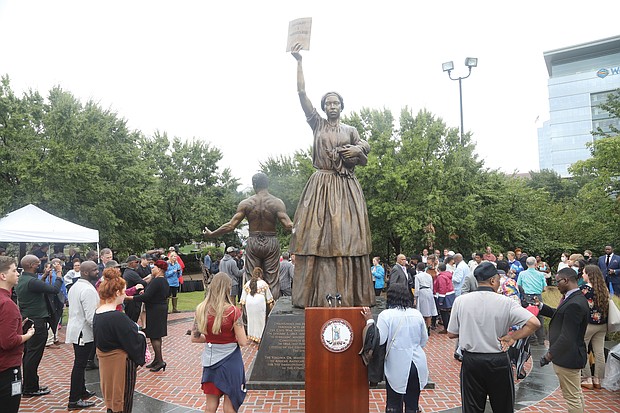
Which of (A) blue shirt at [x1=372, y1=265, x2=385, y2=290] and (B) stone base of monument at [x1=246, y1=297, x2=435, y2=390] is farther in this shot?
(A) blue shirt at [x1=372, y1=265, x2=385, y2=290]

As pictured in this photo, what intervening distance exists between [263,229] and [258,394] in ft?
14.0

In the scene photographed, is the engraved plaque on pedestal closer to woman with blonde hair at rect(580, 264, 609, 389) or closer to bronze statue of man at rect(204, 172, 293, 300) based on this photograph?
bronze statue of man at rect(204, 172, 293, 300)

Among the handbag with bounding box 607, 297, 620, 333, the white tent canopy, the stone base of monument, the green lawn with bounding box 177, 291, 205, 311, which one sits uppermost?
the white tent canopy

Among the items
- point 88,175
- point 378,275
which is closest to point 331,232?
point 378,275

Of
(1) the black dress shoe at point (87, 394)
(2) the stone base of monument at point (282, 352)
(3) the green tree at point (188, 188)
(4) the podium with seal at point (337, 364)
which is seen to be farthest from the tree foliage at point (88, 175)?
(4) the podium with seal at point (337, 364)

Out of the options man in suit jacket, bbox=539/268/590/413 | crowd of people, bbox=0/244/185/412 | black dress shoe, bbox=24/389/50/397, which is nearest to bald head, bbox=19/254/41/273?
crowd of people, bbox=0/244/185/412

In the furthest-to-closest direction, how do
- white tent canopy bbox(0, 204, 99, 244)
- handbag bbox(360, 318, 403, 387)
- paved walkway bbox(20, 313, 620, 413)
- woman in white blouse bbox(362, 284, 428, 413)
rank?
white tent canopy bbox(0, 204, 99, 244)
paved walkway bbox(20, 313, 620, 413)
woman in white blouse bbox(362, 284, 428, 413)
handbag bbox(360, 318, 403, 387)

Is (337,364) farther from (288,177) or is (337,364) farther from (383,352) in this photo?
(288,177)

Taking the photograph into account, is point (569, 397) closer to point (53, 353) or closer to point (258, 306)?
point (258, 306)

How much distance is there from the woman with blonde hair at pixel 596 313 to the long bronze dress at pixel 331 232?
3.06 meters

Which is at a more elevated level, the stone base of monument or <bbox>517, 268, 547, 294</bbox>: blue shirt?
<bbox>517, 268, 547, 294</bbox>: blue shirt

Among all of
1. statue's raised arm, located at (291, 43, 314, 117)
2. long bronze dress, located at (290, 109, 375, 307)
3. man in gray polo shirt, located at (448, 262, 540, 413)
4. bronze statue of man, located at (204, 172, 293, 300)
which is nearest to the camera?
man in gray polo shirt, located at (448, 262, 540, 413)

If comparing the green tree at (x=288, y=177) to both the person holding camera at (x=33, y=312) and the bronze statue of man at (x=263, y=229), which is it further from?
the person holding camera at (x=33, y=312)

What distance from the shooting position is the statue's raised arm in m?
6.46
